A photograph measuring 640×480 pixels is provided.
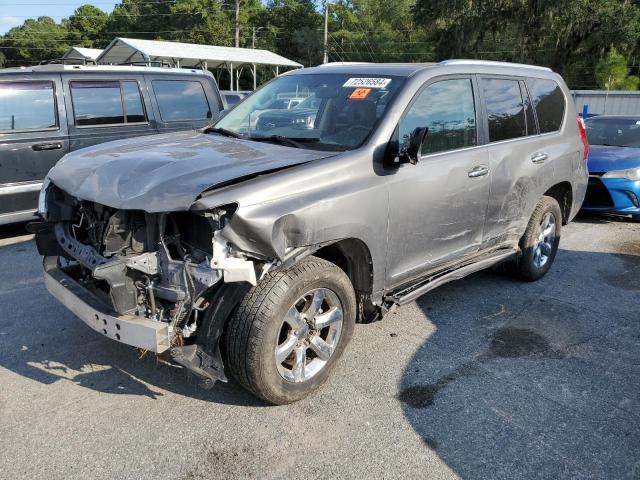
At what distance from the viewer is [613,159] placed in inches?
312

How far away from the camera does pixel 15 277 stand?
5285mm

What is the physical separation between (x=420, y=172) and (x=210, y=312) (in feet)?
5.56

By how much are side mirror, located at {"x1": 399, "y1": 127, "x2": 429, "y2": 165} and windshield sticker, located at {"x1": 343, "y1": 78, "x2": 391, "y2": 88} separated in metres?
0.51

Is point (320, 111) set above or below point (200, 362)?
above

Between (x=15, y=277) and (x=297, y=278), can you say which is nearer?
(x=297, y=278)

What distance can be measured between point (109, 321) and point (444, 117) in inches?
104

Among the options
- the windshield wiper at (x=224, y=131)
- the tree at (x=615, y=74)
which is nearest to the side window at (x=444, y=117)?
the windshield wiper at (x=224, y=131)

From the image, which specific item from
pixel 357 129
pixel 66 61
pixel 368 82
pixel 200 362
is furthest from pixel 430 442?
pixel 66 61

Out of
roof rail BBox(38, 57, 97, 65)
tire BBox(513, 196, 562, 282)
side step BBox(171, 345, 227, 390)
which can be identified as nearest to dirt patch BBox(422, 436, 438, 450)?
side step BBox(171, 345, 227, 390)

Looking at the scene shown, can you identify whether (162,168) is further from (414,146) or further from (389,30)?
(389,30)

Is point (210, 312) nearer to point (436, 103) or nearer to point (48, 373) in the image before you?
point (48, 373)

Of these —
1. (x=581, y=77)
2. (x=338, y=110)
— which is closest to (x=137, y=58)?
(x=581, y=77)

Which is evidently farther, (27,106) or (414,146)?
(27,106)

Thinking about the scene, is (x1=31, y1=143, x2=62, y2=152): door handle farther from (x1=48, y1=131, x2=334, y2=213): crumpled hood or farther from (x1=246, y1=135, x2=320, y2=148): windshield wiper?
(x1=246, y1=135, x2=320, y2=148): windshield wiper
